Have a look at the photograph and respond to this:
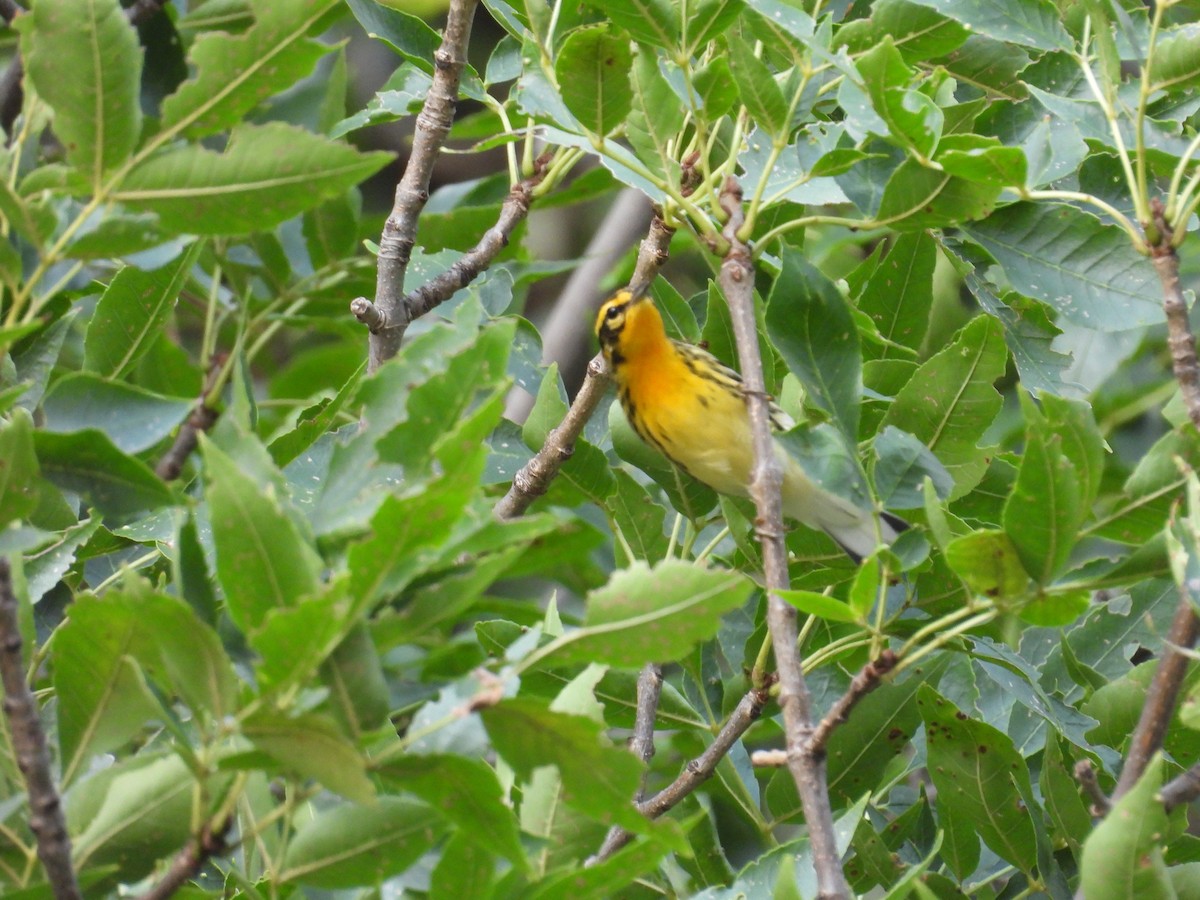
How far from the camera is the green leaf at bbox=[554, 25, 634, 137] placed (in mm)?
1888

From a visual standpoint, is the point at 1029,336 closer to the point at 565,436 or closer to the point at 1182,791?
the point at 565,436

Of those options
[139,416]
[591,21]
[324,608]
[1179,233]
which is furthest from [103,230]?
[591,21]

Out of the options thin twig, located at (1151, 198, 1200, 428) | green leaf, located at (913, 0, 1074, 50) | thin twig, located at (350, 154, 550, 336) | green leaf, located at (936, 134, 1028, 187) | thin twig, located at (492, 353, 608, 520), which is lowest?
thin twig, located at (492, 353, 608, 520)

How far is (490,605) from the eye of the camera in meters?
2.31

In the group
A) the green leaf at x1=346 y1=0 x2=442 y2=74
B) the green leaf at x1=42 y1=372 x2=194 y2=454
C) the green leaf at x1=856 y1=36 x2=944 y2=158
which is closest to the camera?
the green leaf at x1=42 y1=372 x2=194 y2=454

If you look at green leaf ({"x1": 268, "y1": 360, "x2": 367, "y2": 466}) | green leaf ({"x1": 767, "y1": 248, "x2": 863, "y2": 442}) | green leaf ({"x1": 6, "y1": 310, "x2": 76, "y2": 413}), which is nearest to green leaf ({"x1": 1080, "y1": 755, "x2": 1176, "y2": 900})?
green leaf ({"x1": 767, "y1": 248, "x2": 863, "y2": 442})

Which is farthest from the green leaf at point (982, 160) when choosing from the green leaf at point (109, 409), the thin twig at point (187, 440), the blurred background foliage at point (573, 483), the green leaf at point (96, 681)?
the thin twig at point (187, 440)

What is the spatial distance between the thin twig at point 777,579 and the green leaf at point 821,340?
49mm

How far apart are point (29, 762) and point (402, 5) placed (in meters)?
4.59

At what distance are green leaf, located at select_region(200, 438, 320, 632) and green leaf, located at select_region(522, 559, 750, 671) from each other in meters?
0.24

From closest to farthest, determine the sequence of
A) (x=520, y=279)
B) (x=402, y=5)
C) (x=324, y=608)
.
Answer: (x=324, y=608) → (x=520, y=279) → (x=402, y=5)

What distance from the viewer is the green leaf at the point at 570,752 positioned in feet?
4.22

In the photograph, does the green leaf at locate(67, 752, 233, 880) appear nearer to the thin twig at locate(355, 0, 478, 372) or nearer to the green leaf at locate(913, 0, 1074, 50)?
the thin twig at locate(355, 0, 478, 372)

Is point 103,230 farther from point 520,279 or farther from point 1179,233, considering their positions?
point 520,279
